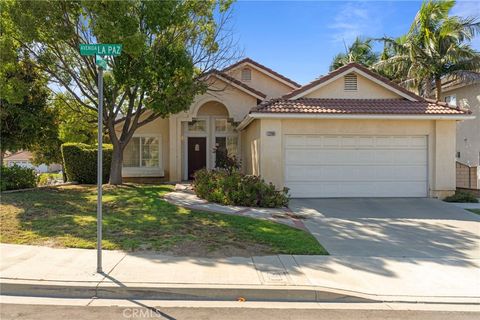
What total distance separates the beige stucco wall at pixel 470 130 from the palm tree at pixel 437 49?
4.24 ft

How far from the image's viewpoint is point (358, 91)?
1562 centimetres

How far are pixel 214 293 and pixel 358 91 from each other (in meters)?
12.1

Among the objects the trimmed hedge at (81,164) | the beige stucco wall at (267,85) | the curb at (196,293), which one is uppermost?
the beige stucco wall at (267,85)

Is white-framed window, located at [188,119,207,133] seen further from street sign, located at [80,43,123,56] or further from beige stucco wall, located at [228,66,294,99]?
street sign, located at [80,43,123,56]

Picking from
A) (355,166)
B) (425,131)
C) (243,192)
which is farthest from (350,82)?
(243,192)

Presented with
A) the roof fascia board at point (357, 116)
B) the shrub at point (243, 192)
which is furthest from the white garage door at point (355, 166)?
the shrub at point (243, 192)

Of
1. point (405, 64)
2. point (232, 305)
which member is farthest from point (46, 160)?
point (232, 305)

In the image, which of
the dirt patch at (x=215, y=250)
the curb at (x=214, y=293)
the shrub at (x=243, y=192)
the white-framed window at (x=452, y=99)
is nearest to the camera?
the curb at (x=214, y=293)

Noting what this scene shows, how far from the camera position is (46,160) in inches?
1393

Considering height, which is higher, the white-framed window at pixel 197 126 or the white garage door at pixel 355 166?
the white-framed window at pixel 197 126

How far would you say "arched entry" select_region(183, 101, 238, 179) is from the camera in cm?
2048

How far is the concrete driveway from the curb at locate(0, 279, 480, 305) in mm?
2032

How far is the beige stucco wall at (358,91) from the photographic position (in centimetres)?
1554

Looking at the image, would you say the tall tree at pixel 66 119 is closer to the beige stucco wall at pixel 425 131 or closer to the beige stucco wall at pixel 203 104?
the beige stucco wall at pixel 203 104
